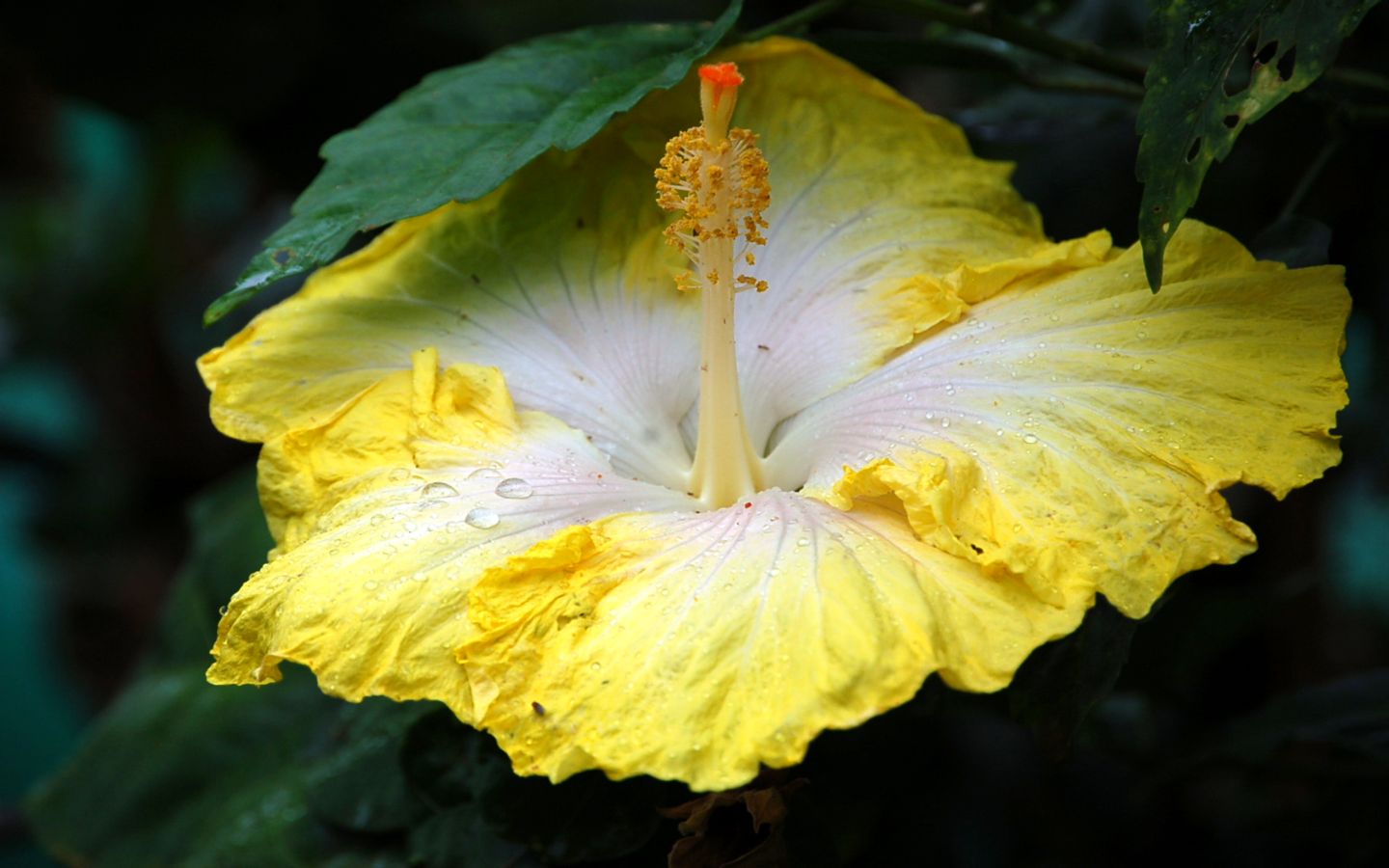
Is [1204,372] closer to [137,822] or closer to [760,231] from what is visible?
[760,231]

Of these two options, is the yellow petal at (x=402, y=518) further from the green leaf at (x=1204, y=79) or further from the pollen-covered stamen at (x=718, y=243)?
the green leaf at (x=1204, y=79)

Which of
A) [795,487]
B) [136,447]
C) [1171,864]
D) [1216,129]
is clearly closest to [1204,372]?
[1216,129]

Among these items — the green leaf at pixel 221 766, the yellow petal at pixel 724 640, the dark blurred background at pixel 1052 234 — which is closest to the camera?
the yellow petal at pixel 724 640

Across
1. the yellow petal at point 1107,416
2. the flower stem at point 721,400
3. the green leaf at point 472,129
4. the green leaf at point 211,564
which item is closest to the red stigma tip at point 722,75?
the green leaf at point 472,129

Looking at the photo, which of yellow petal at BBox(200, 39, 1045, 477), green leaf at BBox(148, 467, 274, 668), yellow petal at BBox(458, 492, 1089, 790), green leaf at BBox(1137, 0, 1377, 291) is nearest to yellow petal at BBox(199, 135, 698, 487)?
yellow petal at BBox(200, 39, 1045, 477)

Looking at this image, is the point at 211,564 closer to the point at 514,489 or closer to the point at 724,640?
the point at 514,489

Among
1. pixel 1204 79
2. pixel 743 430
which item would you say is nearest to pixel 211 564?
pixel 743 430
